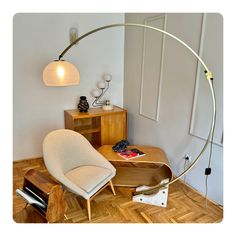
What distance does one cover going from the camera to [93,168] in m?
2.15

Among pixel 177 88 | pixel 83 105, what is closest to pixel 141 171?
pixel 177 88

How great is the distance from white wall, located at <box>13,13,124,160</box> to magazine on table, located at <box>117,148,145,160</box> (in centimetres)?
135

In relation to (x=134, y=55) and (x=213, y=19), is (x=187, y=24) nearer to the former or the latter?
(x=213, y=19)

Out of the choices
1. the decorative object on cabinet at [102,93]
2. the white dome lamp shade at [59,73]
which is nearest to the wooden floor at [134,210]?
the white dome lamp shade at [59,73]

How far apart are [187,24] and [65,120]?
7.22ft

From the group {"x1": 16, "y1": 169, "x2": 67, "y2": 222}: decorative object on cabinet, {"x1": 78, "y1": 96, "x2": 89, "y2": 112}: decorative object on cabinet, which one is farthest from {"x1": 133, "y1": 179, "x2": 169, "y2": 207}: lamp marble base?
{"x1": 78, "y1": 96, "x2": 89, "y2": 112}: decorative object on cabinet

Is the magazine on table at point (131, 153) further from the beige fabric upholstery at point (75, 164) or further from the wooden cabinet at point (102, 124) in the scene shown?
the wooden cabinet at point (102, 124)

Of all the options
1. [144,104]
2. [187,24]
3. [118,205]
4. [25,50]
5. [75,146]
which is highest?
[187,24]

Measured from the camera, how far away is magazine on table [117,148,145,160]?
2.29m

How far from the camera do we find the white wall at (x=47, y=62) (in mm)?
2875

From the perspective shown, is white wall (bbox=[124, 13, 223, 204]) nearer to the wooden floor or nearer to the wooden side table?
the wooden floor

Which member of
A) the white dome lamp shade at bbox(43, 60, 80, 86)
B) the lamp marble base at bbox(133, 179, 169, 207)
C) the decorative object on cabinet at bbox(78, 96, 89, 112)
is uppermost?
the white dome lamp shade at bbox(43, 60, 80, 86)

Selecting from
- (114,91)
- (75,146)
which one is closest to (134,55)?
(114,91)
